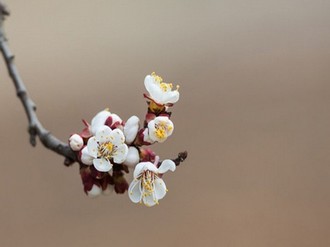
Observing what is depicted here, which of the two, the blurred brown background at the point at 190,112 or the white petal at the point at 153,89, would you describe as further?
the blurred brown background at the point at 190,112

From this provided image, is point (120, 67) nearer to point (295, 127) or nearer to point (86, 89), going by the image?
point (86, 89)

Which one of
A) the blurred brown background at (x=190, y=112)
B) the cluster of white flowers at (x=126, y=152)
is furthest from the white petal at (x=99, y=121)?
the blurred brown background at (x=190, y=112)

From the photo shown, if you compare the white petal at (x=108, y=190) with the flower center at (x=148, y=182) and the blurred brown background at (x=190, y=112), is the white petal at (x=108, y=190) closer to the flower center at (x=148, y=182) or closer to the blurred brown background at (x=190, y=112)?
the flower center at (x=148, y=182)

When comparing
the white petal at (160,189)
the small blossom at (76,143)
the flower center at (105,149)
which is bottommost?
the white petal at (160,189)

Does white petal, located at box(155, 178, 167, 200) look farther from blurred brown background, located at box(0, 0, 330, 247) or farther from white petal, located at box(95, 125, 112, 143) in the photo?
blurred brown background, located at box(0, 0, 330, 247)

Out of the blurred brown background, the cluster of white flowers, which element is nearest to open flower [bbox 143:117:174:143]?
the cluster of white flowers

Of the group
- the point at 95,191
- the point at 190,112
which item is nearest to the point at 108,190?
the point at 95,191

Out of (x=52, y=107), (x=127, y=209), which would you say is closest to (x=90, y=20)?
(x=52, y=107)
